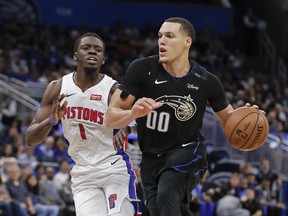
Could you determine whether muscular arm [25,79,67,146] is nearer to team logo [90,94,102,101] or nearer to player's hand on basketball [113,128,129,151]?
team logo [90,94,102,101]

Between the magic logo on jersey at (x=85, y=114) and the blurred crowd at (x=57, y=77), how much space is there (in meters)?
5.92


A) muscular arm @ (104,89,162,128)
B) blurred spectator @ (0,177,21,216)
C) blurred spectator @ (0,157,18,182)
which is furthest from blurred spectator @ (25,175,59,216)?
muscular arm @ (104,89,162,128)

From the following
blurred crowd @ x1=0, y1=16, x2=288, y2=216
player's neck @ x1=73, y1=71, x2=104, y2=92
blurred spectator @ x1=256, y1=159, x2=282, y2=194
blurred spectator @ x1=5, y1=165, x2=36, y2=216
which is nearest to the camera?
player's neck @ x1=73, y1=71, x2=104, y2=92

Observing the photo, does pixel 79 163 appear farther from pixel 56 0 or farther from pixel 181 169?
pixel 56 0

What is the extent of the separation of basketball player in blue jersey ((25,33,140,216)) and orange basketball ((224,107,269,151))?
3.52ft

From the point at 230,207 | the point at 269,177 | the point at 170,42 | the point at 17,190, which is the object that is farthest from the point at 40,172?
the point at 170,42

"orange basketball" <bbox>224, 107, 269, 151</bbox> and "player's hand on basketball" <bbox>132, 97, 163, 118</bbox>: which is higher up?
"player's hand on basketball" <bbox>132, 97, 163, 118</bbox>

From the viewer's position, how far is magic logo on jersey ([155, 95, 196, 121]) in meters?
6.73

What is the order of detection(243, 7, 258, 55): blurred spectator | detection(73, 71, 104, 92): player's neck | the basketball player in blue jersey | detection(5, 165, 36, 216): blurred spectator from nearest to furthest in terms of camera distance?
the basketball player in blue jersey
detection(73, 71, 104, 92): player's neck
detection(5, 165, 36, 216): blurred spectator
detection(243, 7, 258, 55): blurred spectator

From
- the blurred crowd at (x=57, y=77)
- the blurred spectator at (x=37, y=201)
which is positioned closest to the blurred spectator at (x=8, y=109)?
the blurred crowd at (x=57, y=77)

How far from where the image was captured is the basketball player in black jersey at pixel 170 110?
6.71m

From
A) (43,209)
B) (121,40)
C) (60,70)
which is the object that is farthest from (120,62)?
(43,209)

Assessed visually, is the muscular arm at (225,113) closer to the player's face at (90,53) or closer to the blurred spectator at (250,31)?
the player's face at (90,53)

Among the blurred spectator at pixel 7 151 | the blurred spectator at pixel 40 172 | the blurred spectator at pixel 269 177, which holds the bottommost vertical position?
the blurred spectator at pixel 269 177
